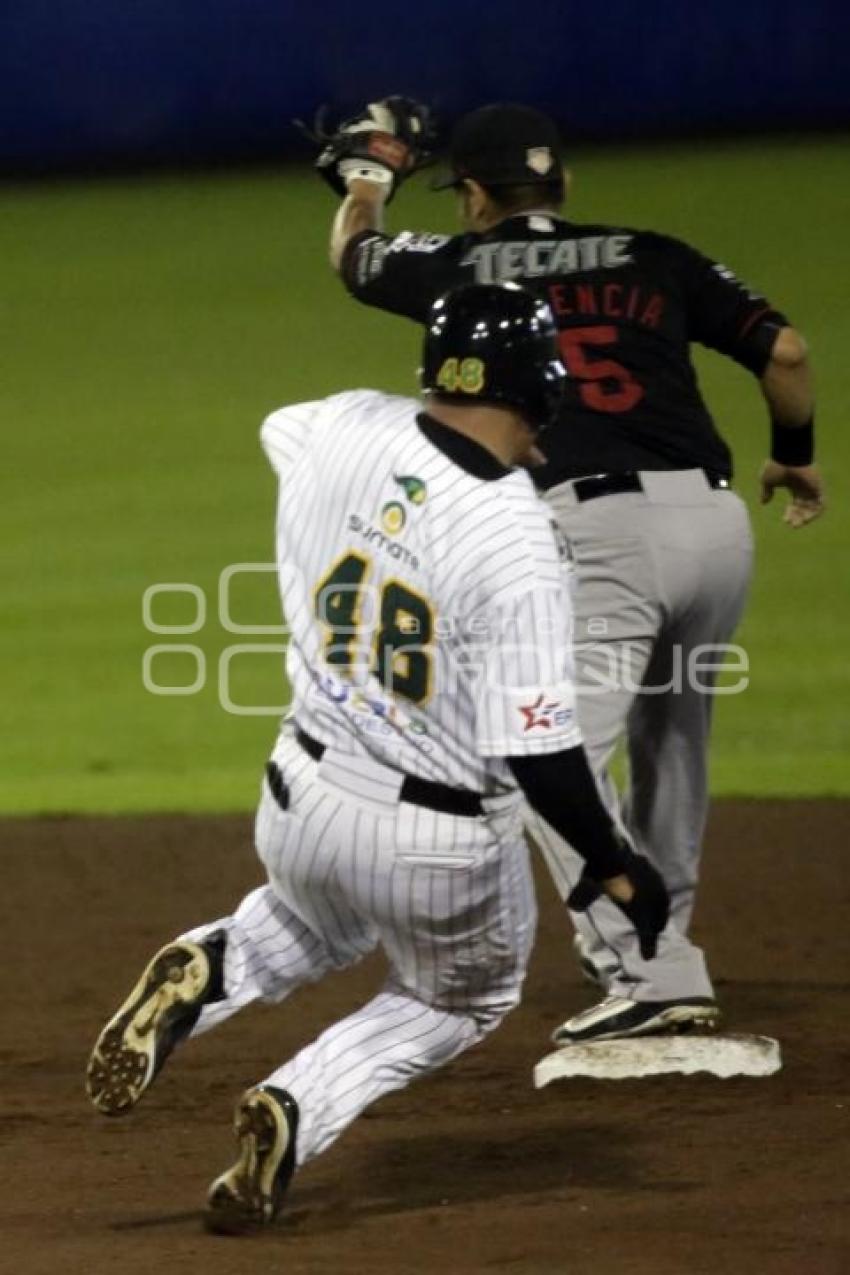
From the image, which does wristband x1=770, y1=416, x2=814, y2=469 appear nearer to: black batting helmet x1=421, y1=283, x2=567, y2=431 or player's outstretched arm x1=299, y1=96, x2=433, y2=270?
player's outstretched arm x1=299, y1=96, x2=433, y2=270

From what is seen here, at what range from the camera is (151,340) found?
50.4ft

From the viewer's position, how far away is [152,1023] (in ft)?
14.1

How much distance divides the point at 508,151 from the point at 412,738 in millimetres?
1703

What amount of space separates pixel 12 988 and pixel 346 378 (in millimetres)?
8016

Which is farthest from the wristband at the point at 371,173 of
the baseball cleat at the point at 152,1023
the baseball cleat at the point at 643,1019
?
the baseball cleat at the point at 152,1023

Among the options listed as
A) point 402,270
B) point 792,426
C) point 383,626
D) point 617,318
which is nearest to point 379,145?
point 402,270

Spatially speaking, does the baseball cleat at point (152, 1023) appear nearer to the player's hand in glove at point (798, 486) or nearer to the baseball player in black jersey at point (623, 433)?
the baseball player in black jersey at point (623, 433)

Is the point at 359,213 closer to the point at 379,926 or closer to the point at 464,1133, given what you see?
the point at 379,926

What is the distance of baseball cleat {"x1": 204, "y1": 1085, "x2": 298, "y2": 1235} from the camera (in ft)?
13.7

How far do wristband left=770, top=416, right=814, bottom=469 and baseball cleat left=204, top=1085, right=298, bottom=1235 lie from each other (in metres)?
2.07

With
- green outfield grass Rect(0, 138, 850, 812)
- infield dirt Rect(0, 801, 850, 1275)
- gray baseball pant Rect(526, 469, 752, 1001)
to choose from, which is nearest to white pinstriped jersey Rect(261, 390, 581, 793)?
infield dirt Rect(0, 801, 850, 1275)

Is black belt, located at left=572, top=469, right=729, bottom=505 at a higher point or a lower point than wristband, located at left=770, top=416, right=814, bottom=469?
lower

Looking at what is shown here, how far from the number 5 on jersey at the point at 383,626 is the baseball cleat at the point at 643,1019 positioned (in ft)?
4.96

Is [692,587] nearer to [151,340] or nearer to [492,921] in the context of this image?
[492,921]
